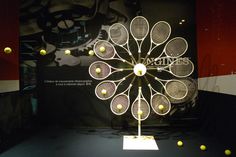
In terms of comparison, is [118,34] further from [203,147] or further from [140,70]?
[203,147]

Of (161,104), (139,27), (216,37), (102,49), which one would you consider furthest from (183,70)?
(102,49)

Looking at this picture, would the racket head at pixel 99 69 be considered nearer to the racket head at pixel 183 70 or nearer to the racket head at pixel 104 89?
the racket head at pixel 104 89

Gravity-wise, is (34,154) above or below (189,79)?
below

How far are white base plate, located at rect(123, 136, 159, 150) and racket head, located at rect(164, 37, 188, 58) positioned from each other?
0.94m

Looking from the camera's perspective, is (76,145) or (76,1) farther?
(76,1)

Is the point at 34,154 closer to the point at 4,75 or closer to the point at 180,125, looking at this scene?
the point at 4,75

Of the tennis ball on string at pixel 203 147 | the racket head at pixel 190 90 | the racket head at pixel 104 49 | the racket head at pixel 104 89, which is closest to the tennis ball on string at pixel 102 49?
the racket head at pixel 104 49

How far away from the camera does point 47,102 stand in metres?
3.12

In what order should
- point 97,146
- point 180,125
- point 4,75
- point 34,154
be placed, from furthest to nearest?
point 180,125 → point 4,75 → point 97,146 → point 34,154

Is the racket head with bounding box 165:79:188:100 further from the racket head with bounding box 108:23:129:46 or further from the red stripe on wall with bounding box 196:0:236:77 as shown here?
the racket head with bounding box 108:23:129:46

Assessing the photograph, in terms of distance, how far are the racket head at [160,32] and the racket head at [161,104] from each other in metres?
0.59

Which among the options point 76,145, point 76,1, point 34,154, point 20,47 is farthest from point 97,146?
point 76,1

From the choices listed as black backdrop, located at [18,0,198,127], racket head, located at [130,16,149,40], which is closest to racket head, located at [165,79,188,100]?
racket head, located at [130,16,149,40]

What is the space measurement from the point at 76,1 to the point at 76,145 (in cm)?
184
